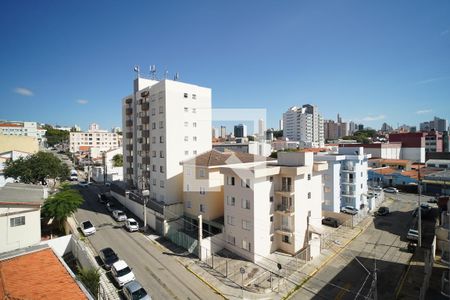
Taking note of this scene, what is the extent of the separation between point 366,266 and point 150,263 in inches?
828

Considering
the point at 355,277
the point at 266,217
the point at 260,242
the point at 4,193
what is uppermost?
the point at 4,193

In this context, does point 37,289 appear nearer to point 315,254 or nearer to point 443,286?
point 315,254

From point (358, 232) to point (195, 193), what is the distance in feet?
73.1

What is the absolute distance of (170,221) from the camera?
30312 millimetres

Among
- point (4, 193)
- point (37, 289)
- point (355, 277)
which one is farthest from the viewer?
point (4, 193)

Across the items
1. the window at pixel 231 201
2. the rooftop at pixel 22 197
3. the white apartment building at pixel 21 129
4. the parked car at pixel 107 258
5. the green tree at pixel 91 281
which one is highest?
the white apartment building at pixel 21 129

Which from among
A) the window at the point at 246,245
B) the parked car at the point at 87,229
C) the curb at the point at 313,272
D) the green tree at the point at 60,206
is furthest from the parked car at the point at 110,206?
the curb at the point at 313,272

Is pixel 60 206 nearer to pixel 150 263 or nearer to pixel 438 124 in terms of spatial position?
pixel 150 263

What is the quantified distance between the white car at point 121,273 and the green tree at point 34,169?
120 feet

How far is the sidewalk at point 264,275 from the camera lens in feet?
63.6

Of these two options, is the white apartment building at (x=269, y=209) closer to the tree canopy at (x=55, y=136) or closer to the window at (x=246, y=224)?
the window at (x=246, y=224)

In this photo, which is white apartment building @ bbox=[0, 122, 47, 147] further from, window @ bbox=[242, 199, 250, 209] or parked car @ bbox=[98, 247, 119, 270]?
window @ bbox=[242, 199, 250, 209]

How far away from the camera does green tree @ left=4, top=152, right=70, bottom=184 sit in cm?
Answer: 4450

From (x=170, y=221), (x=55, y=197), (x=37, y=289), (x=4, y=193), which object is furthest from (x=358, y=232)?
(x=4, y=193)
